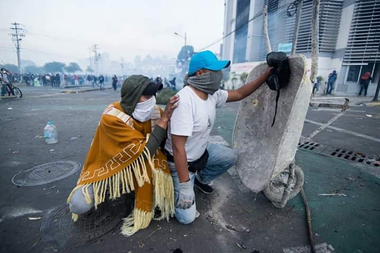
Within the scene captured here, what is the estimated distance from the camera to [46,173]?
3.09 meters

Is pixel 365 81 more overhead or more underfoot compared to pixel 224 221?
more overhead

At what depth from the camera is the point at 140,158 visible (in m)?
1.90

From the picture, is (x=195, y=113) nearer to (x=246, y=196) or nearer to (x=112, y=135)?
(x=112, y=135)

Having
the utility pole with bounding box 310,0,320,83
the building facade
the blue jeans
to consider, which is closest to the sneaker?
the blue jeans

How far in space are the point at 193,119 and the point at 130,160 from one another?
73 centimetres

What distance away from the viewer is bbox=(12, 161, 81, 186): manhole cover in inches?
112

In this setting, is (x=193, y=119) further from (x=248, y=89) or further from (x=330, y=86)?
(x=330, y=86)

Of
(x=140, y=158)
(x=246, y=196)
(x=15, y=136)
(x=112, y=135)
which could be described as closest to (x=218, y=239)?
(x=246, y=196)

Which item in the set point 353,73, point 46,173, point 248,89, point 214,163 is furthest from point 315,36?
point 353,73

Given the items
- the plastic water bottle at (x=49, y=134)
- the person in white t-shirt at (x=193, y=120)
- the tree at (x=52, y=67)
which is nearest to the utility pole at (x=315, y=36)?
the person in white t-shirt at (x=193, y=120)

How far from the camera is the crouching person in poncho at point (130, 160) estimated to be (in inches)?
73.9

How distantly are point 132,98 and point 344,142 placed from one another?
496 cm

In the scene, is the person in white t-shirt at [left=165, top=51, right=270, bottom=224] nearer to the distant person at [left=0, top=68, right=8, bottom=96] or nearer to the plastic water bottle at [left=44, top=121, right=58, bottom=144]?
the plastic water bottle at [left=44, top=121, right=58, bottom=144]

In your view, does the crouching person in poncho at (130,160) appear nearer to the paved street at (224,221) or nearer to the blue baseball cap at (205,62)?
the paved street at (224,221)
